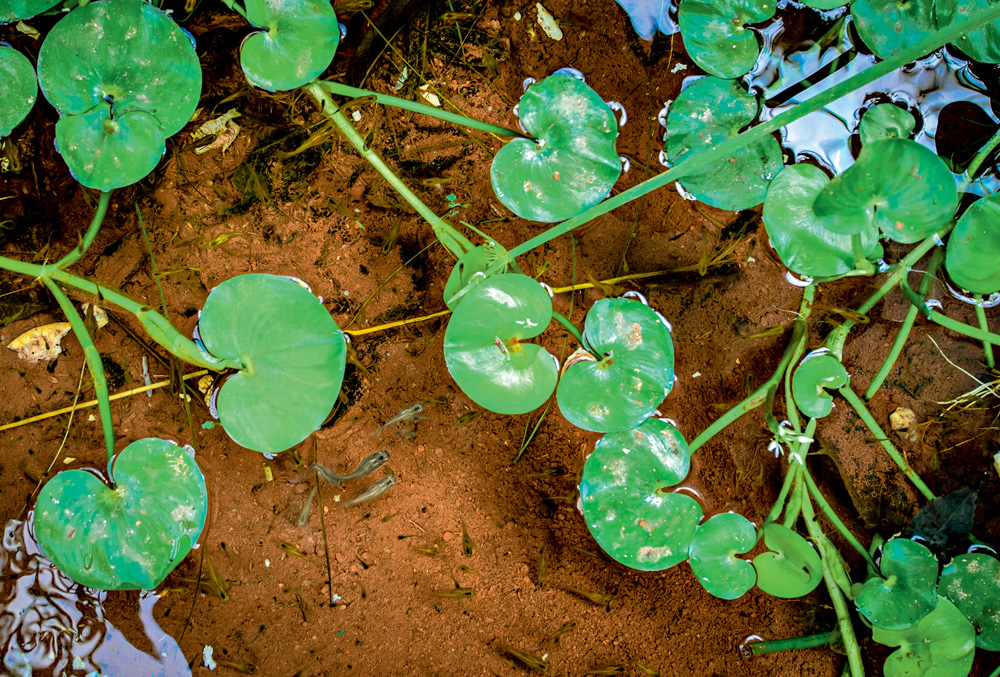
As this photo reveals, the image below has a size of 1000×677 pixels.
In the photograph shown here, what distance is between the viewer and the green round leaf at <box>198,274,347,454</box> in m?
1.46

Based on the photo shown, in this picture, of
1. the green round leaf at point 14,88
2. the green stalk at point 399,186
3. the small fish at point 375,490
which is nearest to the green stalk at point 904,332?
the green stalk at point 399,186

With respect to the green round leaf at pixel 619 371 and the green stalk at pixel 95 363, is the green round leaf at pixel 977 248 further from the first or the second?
the green stalk at pixel 95 363

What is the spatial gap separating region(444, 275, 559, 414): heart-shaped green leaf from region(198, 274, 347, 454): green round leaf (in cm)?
32

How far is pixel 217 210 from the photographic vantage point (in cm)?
169

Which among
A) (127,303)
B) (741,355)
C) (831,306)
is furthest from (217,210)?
(831,306)

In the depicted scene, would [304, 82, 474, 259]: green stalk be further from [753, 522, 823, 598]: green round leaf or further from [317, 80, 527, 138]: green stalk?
[753, 522, 823, 598]: green round leaf

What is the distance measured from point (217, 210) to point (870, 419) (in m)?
1.98

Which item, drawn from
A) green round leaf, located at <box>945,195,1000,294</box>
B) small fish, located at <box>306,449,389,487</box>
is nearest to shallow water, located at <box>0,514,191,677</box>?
small fish, located at <box>306,449,389,487</box>

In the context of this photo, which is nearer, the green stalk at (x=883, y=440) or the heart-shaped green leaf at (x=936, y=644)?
the heart-shaped green leaf at (x=936, y=644)

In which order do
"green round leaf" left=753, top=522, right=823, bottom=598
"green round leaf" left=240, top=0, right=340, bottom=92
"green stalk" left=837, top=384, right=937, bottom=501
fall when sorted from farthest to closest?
"green stalk" left=837, top=384, right=937, bottom=501, "green round leaf" left=753, top=522, right=823, bottom=598, "green round leaf" left=240, top=0, right=340, bottom=92

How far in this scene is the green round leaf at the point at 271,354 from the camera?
57.3 inches

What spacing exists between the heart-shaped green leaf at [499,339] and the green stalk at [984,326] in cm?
128

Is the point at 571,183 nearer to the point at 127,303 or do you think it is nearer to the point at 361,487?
the point at 361,487

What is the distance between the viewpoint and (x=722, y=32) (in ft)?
5.19
